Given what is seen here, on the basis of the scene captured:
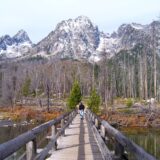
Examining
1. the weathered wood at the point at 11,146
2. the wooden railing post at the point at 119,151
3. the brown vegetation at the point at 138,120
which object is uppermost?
the weathered wood at the point at 11,146

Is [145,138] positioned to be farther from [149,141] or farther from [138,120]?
[138,120]

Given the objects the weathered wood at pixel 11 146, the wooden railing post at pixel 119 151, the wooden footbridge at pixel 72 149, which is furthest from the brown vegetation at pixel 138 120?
the weathered wood at pixel 11 146

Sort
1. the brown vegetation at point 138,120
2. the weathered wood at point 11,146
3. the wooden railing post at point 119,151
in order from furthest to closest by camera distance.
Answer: the brown vegetation at point 138,120, the wooden railing post at point 119,151, the weathered wood at point 11,146

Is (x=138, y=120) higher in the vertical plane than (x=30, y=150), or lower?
lower

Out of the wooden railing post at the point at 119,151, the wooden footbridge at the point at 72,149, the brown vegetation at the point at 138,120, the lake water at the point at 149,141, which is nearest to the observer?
the wooden footbridge at the point at 72,149

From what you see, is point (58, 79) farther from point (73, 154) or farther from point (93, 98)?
point (73, 154)

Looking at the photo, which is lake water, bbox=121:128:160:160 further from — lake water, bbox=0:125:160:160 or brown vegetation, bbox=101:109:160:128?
brown vegetation, bbox=101:109:160:128

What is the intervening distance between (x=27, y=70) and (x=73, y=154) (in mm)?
179704

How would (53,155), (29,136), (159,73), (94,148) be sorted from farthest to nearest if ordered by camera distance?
(159,73) < (94,148) < (53,155) < (29,136)

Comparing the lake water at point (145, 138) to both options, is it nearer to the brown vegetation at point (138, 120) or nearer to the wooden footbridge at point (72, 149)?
the wooden footbridge at point (72, 149)

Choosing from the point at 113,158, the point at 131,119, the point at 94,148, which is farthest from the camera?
the point at 131,119

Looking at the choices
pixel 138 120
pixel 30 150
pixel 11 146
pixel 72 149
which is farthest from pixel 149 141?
pixel 11 146

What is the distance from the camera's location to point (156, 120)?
54.7 meters

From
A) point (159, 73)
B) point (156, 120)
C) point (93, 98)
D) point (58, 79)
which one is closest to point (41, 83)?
point (58, 79)
